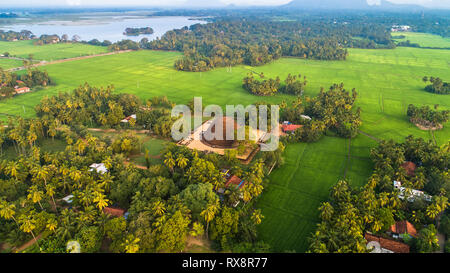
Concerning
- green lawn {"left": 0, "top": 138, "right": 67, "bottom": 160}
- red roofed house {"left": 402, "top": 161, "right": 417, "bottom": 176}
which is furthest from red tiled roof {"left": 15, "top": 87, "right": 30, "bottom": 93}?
red roofed house {"left": 402, "top": 161, "right": 417, "bottom": 176}

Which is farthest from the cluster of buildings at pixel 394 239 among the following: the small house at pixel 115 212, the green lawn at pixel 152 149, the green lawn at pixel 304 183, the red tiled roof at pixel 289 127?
the green lawn at pixel 152 149

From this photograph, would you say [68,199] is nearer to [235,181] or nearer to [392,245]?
[235,181]

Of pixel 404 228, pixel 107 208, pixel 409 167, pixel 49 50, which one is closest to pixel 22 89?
pixel 107 208

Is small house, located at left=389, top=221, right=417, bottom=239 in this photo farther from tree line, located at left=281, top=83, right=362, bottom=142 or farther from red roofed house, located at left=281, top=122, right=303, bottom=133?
red roofed house, located at left=281, top=122, right=303, bottom=133

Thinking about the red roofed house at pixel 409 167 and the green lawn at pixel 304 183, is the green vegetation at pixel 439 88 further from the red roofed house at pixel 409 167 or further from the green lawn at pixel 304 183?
the red roofed house at pixel 409 167

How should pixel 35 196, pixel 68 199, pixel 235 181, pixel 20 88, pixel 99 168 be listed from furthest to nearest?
pixel 20 88 → pixel 99 168 → pixel 235 181 → pixel 68 199 → pixel 35 196

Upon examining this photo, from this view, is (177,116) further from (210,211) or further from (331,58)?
(331,58)

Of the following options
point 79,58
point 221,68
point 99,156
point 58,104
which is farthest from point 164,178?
point 79,58
